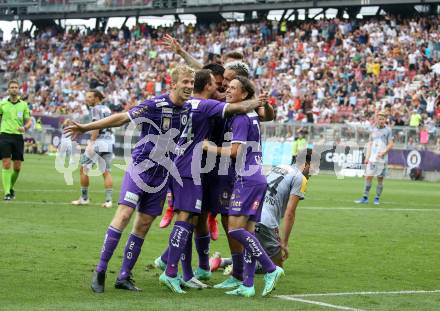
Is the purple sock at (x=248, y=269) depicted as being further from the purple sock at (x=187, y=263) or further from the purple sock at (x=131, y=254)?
the purple sock at (x=131, y=254)

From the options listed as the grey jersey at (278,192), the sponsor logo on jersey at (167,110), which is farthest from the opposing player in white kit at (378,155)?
the sponsor logo on jersey at (167,110)

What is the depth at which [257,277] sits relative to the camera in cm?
1028

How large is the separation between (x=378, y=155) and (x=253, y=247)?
49.3ft

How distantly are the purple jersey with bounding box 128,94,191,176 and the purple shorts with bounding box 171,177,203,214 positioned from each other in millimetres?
222

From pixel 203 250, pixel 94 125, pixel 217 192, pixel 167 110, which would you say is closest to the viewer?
pixel 94 125

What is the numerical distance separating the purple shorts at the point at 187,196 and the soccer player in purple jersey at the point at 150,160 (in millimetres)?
161

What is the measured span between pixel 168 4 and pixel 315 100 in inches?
726

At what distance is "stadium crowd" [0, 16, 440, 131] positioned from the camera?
1556 inches

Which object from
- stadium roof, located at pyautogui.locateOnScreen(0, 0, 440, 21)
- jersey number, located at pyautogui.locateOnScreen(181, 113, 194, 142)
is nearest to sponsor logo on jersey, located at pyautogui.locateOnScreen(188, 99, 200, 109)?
jersey number, located at pyautogui.locateOnScreen(181, 113, 194, 142)

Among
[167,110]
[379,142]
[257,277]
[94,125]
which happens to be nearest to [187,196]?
[167,110]

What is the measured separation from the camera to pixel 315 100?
41.8m

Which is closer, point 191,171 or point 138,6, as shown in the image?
point 191,171

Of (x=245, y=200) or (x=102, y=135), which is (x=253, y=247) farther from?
(x=102, y=135)

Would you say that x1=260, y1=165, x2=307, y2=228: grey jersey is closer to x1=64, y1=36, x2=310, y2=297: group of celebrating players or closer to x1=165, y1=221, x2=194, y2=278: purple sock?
x1=64, y1=36, x2=310, y2=297: group of celebrating players
